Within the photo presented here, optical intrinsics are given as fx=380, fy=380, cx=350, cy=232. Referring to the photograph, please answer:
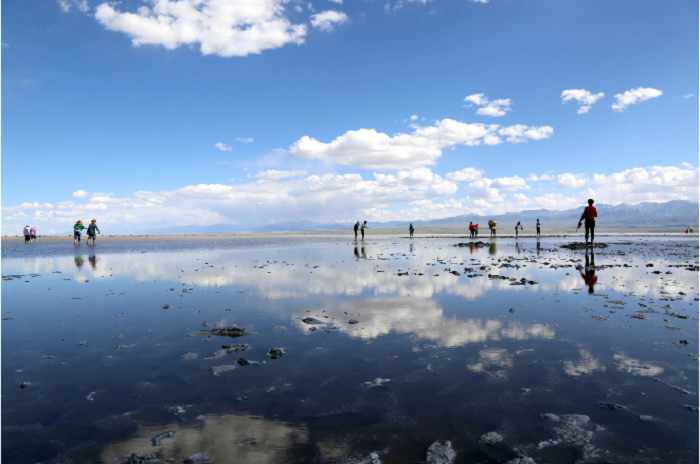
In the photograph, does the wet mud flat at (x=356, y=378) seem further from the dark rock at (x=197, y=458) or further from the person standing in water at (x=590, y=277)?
the person standing in water at (x=590, y=277)

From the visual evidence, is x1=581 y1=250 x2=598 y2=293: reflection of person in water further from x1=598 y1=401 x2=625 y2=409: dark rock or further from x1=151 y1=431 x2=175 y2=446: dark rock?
x1=151 y1=431 x2=175 y2=446: dark rock

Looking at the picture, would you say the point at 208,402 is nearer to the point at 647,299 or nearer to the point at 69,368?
the point at 69,368

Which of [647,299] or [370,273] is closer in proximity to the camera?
[647,299]

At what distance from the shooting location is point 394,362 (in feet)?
21.9

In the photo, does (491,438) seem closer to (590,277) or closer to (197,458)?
(197,458)

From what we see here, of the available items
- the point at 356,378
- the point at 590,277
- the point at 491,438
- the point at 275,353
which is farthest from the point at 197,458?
the point at 590,277

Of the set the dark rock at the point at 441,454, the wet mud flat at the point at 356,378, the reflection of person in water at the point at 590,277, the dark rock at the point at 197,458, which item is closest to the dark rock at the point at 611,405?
the wet mud flat at the point at 356,378

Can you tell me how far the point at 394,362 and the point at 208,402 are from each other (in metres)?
3.07

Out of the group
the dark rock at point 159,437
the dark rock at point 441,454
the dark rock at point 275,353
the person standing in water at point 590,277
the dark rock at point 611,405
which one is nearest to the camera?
the dark rock at point 441,454

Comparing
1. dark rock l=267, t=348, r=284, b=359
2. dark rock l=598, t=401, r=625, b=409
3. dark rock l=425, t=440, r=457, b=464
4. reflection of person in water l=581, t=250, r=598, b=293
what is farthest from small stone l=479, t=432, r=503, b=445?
reflection of person in water l=581, t=250, r=598, b=293

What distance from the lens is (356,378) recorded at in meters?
5.96

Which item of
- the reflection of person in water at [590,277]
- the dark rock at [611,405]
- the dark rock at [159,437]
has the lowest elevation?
the dark rock at [159,437]

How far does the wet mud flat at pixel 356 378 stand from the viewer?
429cm

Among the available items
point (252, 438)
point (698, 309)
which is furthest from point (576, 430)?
point (698, 309)
